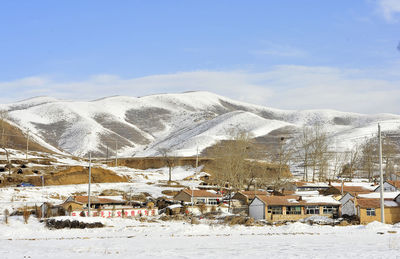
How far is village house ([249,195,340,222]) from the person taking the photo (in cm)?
5659

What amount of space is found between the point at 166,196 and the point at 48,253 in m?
54.0

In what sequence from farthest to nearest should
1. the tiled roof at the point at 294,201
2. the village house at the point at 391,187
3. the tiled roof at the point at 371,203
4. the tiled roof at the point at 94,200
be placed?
1. the village house at the point at 391,187
2. the tiled roof at the point at 94,200
3. the tiled roof at the point at 294,201
4. the tiled roof at the point at 371,203

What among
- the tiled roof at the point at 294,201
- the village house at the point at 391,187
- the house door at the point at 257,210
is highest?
the village house at the point at 391,187

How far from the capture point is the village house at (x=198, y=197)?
6862 cm

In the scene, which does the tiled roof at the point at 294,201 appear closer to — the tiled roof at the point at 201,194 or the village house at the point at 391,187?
the tiled roof at the point at 201,194

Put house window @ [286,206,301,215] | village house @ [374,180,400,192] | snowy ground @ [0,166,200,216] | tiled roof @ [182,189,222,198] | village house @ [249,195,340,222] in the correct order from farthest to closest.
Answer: village house @ [374,180,400,192] < tiled roof @ [182,189,222,198] < snowy ground @ [0,166,200,216] < house window @ [286,206,301,215] < village house @ [249,195,340,222]

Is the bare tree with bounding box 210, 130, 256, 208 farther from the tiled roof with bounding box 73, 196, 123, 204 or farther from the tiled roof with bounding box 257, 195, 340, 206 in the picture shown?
the tiled roof with bounding box 73, 196, 123, 204

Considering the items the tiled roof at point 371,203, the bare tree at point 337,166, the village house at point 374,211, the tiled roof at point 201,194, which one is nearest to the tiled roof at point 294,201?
the village house at point 374,211

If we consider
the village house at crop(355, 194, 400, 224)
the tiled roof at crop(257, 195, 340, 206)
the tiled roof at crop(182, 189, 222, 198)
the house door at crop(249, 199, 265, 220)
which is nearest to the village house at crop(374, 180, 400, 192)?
the tiled roof at crop(257, 195, 340, 206)

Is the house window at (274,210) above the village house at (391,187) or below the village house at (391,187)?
below

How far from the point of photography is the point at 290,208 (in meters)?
57.2

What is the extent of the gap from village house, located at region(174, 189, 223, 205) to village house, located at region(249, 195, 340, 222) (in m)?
12.4

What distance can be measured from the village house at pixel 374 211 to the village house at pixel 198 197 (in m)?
23.1

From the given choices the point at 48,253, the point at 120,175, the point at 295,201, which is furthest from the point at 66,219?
the point at 120,175
